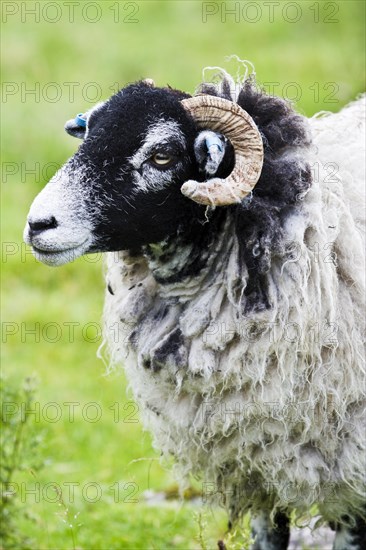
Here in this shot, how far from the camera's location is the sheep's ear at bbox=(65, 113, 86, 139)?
12.0 ft

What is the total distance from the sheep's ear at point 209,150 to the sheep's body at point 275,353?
8.9 inches

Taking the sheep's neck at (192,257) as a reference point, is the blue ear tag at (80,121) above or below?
above

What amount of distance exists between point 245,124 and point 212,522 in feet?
8.04

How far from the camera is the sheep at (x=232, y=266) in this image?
3336 millimetres

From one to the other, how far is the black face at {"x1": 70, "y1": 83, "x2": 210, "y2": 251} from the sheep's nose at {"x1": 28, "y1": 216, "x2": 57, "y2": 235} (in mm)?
152

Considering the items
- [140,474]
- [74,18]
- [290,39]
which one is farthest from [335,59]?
[140,474]

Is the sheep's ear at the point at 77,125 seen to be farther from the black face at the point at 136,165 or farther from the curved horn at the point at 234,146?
the curved horn at the point at 234,146

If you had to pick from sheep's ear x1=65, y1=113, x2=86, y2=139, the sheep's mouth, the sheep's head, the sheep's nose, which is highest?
sheep's ear x1=65, y1=113, x2=86, y2=139

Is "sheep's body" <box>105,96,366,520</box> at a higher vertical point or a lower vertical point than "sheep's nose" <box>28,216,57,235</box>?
lower

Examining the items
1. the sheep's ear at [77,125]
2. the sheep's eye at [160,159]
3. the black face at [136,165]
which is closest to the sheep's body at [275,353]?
the black face at [136,165]

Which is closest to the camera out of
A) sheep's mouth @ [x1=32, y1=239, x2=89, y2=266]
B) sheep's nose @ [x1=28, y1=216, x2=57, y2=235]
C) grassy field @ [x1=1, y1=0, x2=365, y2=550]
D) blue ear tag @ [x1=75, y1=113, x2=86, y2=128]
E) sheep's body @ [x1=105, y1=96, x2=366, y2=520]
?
sheep's nose @ [x1=28, y1=216, x2=57, y2=235]

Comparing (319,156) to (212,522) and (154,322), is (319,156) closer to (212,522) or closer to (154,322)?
(154,322)

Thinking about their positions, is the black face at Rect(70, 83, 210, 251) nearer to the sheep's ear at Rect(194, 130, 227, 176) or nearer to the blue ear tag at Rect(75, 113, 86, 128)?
the sheep's ear at Rect(194, 130, 227, 176)

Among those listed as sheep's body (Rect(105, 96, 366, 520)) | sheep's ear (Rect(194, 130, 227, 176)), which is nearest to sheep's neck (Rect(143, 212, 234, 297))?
sheep's body (Rect(105, 96, 366, 520))
